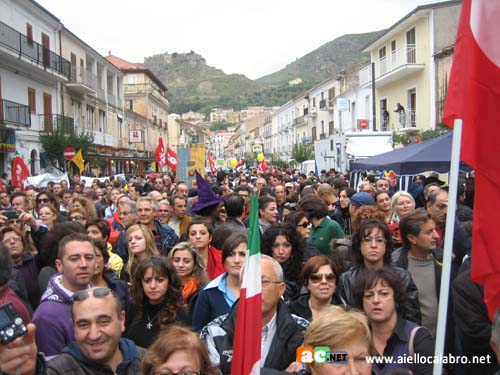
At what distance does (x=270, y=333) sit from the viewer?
331 cm

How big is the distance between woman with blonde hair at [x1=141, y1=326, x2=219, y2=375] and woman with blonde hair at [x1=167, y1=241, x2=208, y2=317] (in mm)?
1995

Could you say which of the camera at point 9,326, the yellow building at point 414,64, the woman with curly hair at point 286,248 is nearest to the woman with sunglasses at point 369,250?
the woman with curly hair at point 286,248

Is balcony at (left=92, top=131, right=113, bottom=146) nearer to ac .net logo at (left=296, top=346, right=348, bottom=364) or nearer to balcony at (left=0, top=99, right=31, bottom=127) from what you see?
balcony at (left=0, top=99, right=31, bottom=127)

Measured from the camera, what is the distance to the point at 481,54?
284cm

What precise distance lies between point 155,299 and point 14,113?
23.6m

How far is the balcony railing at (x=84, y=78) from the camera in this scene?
109 feet

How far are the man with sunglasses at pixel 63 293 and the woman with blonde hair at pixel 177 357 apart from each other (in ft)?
3.24

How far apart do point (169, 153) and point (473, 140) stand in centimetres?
2148

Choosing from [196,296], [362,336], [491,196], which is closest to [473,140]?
[491,196]

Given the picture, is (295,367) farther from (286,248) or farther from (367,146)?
(367,146)

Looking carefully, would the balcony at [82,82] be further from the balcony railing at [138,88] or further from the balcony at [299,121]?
the balcony at [299,121]

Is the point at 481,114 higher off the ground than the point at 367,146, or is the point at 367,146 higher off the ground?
the point at 367,146

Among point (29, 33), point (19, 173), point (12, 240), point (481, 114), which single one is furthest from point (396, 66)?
point (481, 114)

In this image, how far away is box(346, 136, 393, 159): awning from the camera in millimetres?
19031
